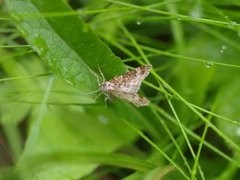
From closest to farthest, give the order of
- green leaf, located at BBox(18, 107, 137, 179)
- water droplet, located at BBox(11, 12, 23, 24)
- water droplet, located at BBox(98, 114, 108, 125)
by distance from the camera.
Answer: water droplet, located at BBox(11, 12, 23, 24) → green leaf, located at BBox(18, 107, 137, 179) → water droplet, located at BBox(98, 114, 108, 125)

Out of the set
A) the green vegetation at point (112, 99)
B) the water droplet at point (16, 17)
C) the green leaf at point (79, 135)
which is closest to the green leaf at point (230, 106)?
the green vegetation at point (112, 99)

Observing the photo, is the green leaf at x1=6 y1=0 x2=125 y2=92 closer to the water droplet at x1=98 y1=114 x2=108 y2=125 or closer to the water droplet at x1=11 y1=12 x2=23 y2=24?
the water droplet at x1=11 y1=12 x2=23 y2=24

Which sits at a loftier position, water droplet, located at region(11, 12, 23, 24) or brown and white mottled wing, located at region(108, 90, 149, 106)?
water droplet, located at region(11, 12, 23, 24)

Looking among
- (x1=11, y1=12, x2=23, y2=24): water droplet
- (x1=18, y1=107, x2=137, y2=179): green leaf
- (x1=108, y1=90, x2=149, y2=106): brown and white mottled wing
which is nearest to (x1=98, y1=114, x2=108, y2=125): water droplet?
(x1=18, y1=107, x2=137, y2=179): green leaf

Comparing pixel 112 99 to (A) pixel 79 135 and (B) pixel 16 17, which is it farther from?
(B) pixel 16 17

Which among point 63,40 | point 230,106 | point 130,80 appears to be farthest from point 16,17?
point 230,106

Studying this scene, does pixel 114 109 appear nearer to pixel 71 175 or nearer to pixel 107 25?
pixel 71 175

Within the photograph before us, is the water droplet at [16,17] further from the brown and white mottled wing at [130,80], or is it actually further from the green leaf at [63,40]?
the brown and white mottled wing at [130,80]
